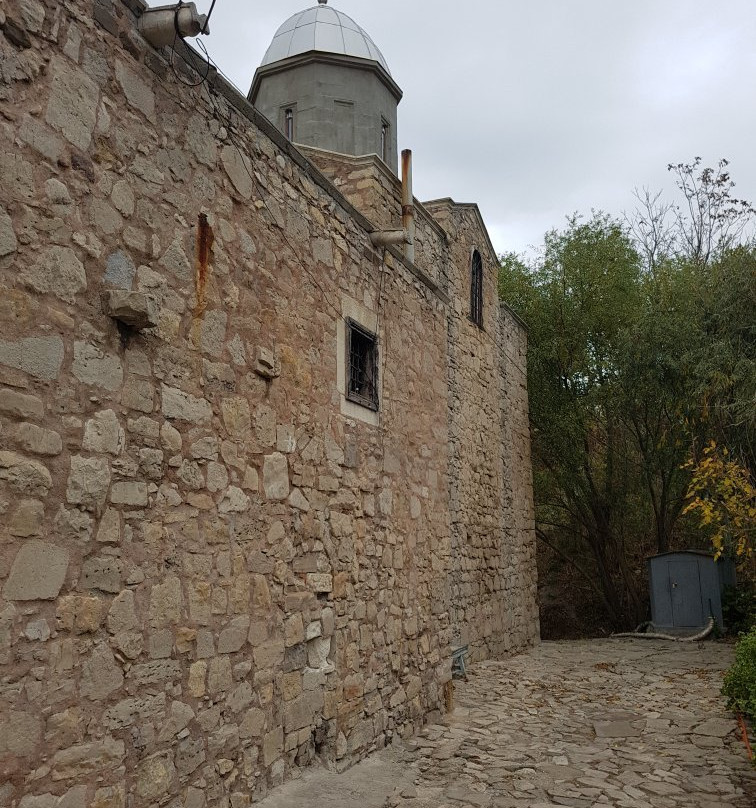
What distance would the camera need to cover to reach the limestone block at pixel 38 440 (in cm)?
276

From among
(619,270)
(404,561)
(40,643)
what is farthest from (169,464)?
(619,270)

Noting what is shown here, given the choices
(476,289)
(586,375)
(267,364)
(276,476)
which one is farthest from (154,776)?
(586,375)

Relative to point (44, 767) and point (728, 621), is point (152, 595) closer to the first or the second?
point (44, 767)

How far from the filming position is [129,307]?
316 cm

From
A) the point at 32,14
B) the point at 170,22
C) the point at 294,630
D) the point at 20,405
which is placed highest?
the point at 170,22

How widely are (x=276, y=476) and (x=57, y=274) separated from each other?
1866 millimetres

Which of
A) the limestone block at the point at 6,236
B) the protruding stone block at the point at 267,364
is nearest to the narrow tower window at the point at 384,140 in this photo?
the protruding stone block at the point at 267,364

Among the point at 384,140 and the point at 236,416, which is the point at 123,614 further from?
the point at 384,140

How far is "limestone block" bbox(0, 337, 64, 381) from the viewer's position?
2727mm

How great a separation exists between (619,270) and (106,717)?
558 inches

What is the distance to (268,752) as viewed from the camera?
414 centimetres

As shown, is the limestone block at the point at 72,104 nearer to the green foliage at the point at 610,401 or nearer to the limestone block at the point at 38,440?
the limestone block at the point at 38,440

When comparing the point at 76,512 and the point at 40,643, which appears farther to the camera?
the point at 76,512

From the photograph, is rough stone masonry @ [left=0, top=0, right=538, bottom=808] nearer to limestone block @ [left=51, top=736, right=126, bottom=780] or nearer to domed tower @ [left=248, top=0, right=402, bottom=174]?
limestone block @ [left=51, top=736, right=126, bottom=780]
